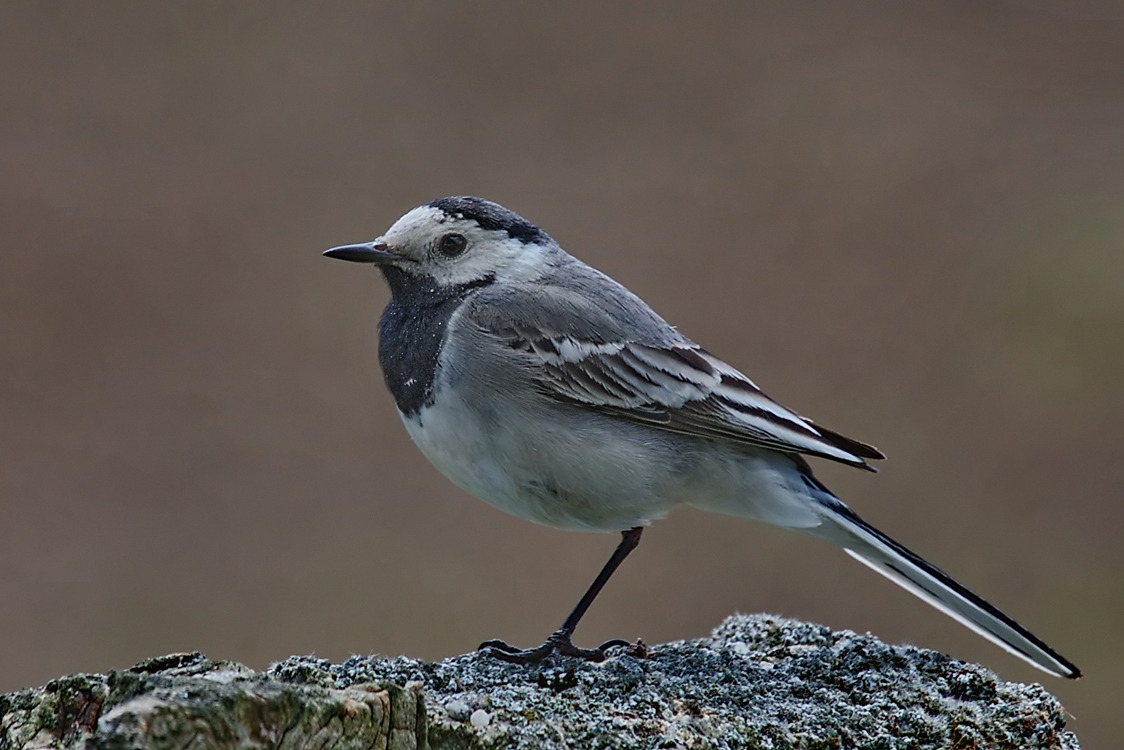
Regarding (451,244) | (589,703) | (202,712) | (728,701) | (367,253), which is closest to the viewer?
(202,712)

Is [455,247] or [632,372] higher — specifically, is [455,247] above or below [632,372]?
above

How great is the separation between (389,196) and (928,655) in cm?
1126

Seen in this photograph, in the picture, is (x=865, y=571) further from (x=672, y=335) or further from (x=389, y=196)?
(x=389, y=196)

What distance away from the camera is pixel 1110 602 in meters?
9.80

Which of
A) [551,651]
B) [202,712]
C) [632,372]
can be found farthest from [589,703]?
[632,372]

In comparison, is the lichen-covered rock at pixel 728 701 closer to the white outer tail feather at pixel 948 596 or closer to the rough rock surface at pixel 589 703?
the rough rock surface at pixel 589 703

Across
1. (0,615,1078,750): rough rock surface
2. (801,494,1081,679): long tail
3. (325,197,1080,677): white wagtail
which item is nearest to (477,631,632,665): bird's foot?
(325,197,1080,677): white wagtail

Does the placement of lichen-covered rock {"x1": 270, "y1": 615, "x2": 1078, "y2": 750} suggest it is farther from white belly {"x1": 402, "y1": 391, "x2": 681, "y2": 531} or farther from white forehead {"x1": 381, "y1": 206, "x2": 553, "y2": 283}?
white forehead {"x1": 381, "y1": 206, "x2": 553, "y2": 283}

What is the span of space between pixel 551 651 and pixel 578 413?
95 centimetres

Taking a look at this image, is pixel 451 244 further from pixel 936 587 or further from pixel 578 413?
pixel 936 587

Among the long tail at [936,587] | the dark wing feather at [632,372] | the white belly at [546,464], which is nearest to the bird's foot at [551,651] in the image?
the white belly at [546,464]

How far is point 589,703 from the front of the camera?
339cm

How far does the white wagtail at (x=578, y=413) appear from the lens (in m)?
4.52

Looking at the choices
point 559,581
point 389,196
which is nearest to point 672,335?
point 559,581
